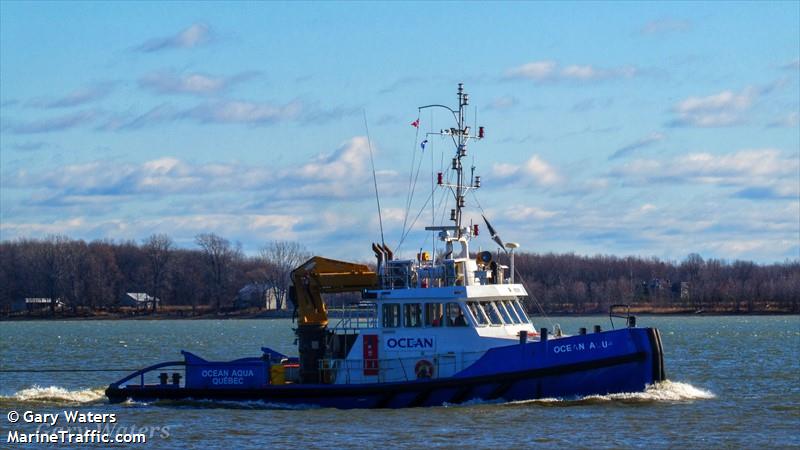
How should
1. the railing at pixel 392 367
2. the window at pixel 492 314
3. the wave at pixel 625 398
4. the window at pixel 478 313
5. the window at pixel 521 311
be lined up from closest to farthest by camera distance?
1. the wave at pixel 625 398
2. the railing at pixel 392 367
3. the window at pixel 478 313
4. the window at pixel 492 314
5. the window at pixel 521 311

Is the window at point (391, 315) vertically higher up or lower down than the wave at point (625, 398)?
higher up

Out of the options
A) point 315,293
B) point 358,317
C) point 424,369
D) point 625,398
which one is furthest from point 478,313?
point 315,293

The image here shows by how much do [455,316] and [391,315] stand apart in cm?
142

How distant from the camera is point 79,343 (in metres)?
72.1

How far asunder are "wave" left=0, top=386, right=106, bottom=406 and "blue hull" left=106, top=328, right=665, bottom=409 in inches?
294

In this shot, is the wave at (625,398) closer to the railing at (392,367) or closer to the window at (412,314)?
the railing at (392,367)

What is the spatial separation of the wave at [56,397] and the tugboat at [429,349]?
1.13 metres

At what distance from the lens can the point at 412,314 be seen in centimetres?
2936

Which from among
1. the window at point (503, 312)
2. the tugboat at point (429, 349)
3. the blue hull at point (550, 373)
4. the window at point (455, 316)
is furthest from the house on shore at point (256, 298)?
the blue hull at point (550, 373)

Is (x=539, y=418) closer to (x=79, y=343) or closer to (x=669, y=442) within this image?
(x=669, y=442)

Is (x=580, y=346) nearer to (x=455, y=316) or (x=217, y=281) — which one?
(x=455, y=316)

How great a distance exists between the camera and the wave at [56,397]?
104 ft

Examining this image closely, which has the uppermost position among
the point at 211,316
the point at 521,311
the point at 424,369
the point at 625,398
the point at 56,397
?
the point at 211,316

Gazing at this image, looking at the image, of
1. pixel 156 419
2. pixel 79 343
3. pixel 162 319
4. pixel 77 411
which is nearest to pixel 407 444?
pixel 156 419
